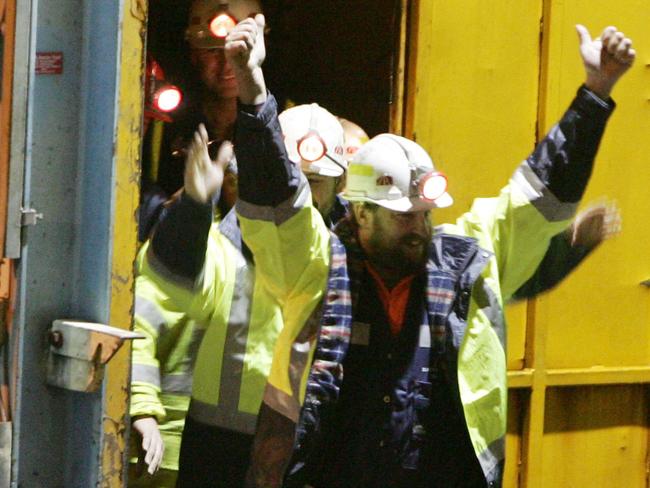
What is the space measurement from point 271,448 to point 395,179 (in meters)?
0.89

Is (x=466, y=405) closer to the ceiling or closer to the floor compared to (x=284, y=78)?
closer to the floor

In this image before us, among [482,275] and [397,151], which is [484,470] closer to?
[482,275]

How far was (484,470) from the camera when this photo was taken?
13.1 ft

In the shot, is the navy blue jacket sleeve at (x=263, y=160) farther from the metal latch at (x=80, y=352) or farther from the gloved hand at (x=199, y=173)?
the metal latch at (x=80, y=352)

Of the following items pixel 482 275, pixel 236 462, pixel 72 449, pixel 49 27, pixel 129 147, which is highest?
pixel 49 27

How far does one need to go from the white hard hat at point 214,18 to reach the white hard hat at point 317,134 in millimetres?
540

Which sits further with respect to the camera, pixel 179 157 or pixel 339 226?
pixel 179 157

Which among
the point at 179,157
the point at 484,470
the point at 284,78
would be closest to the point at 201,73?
the point at 179,157

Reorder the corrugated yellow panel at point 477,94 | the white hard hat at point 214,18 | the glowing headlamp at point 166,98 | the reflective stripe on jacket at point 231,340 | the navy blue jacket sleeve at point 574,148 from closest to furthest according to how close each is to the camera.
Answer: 1. the navy blue jacket sleeve at point 574,148
2. the reflective stripe on jacket at point 231,340
3. the glowing headlamp at point 166,98
4. the corrugated yellow panel at point 477,94
5. the white hard hat at point 214,18

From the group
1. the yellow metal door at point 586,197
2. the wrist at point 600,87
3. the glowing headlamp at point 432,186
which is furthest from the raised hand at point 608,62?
the yellow metal door at point 586,197

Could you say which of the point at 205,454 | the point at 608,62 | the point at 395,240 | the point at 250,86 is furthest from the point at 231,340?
the point at 608,62

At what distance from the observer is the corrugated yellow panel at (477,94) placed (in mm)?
5129

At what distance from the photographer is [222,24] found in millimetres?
5234

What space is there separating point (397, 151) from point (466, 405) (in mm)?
829
